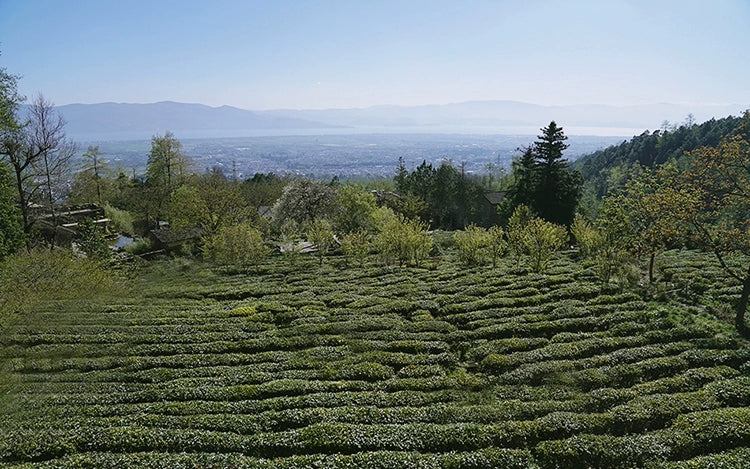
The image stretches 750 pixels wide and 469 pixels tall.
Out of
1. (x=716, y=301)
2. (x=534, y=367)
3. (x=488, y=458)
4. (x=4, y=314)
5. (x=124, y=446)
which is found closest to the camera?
(x=488, y=458)

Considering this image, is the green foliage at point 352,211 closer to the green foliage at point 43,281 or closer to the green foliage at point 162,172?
the green foliage at point 162,172

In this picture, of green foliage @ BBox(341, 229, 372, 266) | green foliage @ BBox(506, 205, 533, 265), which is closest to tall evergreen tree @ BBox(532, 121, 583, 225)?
green foliage @ BBox(506, 205, 533, 265)

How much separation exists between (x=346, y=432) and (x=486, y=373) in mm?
7477

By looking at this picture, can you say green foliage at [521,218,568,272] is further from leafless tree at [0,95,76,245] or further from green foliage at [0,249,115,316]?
leafless tree at [0,95,76,245]

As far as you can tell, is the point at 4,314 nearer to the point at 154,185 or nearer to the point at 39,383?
the point at 39,383

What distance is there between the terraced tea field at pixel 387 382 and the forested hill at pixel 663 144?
8629 cm

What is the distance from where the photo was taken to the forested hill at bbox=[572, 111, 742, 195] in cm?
9800

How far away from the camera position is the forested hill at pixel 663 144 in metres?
98.0

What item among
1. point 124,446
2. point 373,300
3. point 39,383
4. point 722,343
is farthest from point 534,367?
point 39,383

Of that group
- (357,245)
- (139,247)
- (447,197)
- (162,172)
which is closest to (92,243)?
(139,247)

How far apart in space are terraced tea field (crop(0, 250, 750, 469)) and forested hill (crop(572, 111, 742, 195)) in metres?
86.3

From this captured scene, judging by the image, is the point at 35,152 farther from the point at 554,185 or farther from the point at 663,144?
the point at 663,144

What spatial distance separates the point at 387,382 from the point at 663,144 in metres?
123

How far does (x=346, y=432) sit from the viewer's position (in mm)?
14203
